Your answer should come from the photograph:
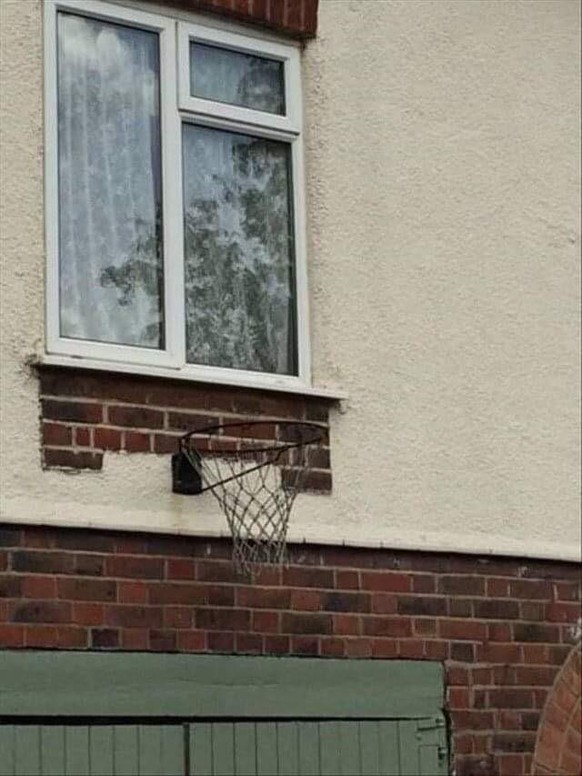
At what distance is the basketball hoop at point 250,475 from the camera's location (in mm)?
7457

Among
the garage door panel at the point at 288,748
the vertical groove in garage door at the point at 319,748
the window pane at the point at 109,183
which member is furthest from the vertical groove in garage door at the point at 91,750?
the window pane at the point at 109,183

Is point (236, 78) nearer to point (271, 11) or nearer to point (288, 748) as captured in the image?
point (271, 11)

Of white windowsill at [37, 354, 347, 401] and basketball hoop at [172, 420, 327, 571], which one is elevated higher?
white windowsill at [37, 354, 347, 401]

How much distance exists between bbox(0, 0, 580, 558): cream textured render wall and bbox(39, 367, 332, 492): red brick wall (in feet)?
0.82

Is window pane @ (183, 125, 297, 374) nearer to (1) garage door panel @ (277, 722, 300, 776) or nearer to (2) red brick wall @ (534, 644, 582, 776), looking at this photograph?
(1) garage door panel @ (277, 722, 300, 776)

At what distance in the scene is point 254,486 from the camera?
25.2 ft

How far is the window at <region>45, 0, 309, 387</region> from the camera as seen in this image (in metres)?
7.54

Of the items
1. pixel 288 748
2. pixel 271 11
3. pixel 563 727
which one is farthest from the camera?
pixel 563 727

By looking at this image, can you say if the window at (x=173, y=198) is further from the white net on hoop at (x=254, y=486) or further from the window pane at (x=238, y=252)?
the white net on hoop at (x=254, y=486)

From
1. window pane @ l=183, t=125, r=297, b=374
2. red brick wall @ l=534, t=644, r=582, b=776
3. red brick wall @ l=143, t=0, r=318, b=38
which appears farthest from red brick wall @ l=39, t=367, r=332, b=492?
red brick wall @ l=143, t=0, r=318, b=38

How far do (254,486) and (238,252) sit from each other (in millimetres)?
1060

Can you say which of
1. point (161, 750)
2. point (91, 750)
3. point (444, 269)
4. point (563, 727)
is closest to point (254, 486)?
point (161, 750)

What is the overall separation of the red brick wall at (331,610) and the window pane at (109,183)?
3.04 ft

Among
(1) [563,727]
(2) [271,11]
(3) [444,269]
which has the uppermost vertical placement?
(2) [271,11]
